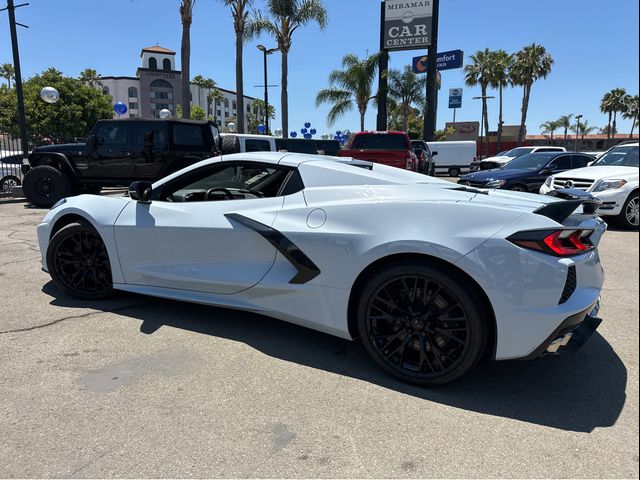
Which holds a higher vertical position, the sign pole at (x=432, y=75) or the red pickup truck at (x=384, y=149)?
the sign pole at (x=432, y=75)

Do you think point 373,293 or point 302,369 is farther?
point 302,369

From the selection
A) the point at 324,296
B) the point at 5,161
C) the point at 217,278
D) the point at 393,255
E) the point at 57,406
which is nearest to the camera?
the point at 57,406

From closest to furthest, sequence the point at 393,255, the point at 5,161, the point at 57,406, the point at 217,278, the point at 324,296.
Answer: the point at 57,406 < the point at 393,255 < the point at 324,296 < the point at 217,278 < the point at 5,161

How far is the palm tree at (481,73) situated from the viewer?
1890 inches

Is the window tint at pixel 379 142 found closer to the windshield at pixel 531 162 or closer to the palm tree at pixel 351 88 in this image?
the windshield at pixel 531 162

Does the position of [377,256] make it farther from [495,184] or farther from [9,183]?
[9,183]

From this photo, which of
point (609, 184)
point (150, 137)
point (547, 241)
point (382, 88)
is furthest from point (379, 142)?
point (382, 88)

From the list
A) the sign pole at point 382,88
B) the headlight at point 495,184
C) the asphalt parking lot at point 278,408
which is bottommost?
the asphalt parking lot at point 278,408

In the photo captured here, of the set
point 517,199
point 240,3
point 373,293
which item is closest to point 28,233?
point 373,293

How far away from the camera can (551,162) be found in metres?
11.8

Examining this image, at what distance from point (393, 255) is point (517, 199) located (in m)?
0.89

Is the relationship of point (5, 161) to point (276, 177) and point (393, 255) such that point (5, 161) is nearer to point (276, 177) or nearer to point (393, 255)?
point (276, 177)

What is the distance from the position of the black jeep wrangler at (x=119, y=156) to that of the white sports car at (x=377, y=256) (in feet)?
22.8

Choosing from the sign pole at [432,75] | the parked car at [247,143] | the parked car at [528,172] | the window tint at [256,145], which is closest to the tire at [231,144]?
the parked car at [247,143]
